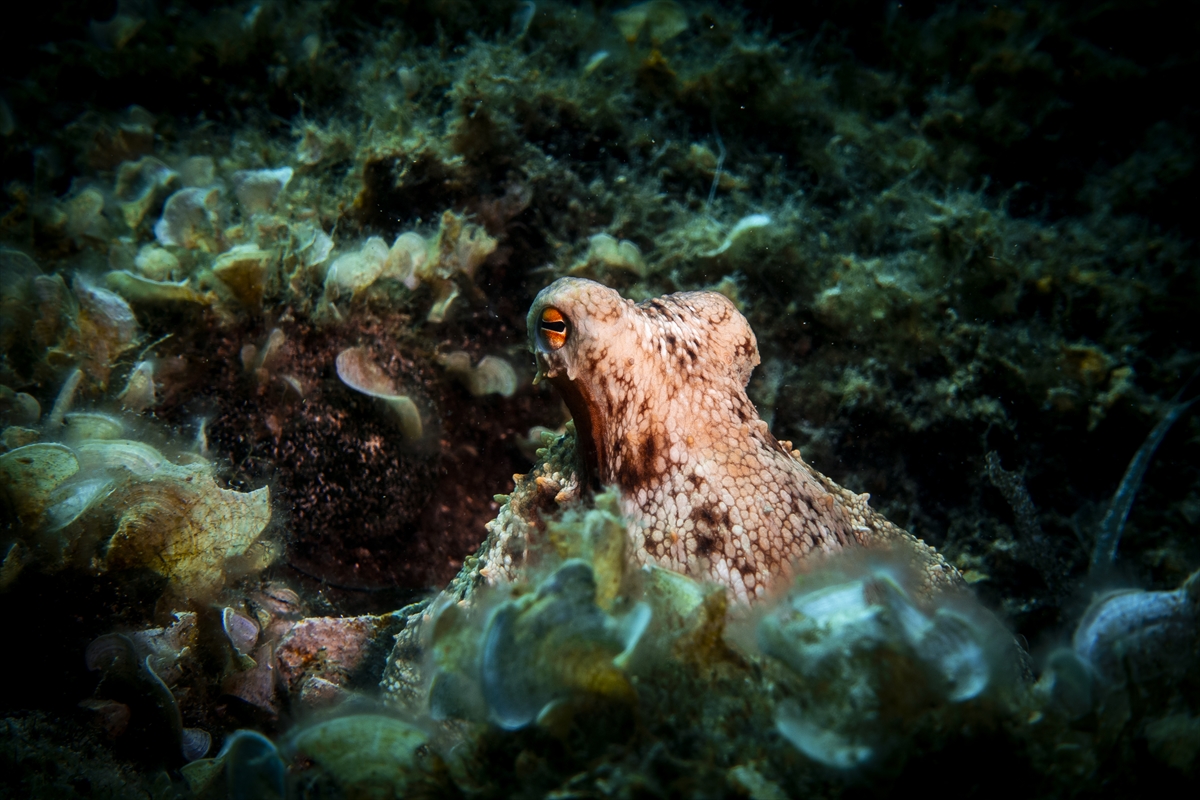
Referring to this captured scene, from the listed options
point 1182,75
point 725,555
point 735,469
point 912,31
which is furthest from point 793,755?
point 1182,75

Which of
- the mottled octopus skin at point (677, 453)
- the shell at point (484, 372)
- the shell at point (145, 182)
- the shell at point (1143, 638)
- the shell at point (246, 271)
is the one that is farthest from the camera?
the shell at point (145, 182)

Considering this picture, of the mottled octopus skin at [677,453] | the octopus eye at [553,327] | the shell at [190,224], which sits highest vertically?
the octopus eye at [553,327]

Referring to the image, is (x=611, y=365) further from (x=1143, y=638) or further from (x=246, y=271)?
(x=246, y=271)

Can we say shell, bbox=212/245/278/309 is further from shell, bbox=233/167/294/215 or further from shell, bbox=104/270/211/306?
shell, bbox=233/167/294/215

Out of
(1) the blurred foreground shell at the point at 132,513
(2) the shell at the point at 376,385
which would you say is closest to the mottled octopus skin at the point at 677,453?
(2) the shell at the point at 376,385

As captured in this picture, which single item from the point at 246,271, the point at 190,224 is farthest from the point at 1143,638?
the point at 190,224

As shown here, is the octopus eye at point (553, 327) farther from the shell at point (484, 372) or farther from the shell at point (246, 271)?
the shell at point (246, 271)
